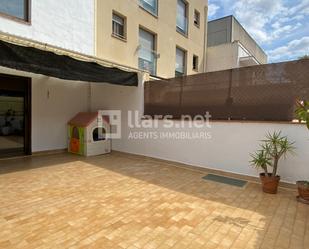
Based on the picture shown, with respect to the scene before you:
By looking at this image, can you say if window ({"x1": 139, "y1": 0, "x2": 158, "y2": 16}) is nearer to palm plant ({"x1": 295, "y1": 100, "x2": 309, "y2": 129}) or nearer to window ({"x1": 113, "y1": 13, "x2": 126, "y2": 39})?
window ({"x1": 113, "y1": 13, "x2": 126, "y2": 39})

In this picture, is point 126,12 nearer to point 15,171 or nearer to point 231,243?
point 15,171

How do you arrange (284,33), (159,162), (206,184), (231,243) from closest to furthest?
(231,243)
(206,184)
(159,162)
(284,33)

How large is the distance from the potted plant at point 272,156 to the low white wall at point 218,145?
15 cm

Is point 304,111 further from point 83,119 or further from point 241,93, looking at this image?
point 83,119

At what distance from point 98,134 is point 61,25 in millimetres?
3589

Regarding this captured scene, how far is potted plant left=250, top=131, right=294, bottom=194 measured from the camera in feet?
12.8

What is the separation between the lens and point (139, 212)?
308 cm

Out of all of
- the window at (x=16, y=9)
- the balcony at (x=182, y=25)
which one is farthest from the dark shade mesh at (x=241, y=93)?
the balcony at (x=182, y=25)

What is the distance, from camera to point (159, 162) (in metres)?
6.27

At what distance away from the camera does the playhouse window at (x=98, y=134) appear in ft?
23.3

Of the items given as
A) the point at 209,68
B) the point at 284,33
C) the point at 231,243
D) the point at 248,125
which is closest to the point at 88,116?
the point at 248,125

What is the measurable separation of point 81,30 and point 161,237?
21.7 feet

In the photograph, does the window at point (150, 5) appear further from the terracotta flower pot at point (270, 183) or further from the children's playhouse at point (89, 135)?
the terracotta flower pot at point (270, 183)

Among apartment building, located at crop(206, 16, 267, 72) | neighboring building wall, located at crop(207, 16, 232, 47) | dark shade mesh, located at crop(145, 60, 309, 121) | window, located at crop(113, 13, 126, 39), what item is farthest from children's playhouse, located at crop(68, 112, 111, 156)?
neighboring building wall, located at crop(207, 16, 232, 47)
